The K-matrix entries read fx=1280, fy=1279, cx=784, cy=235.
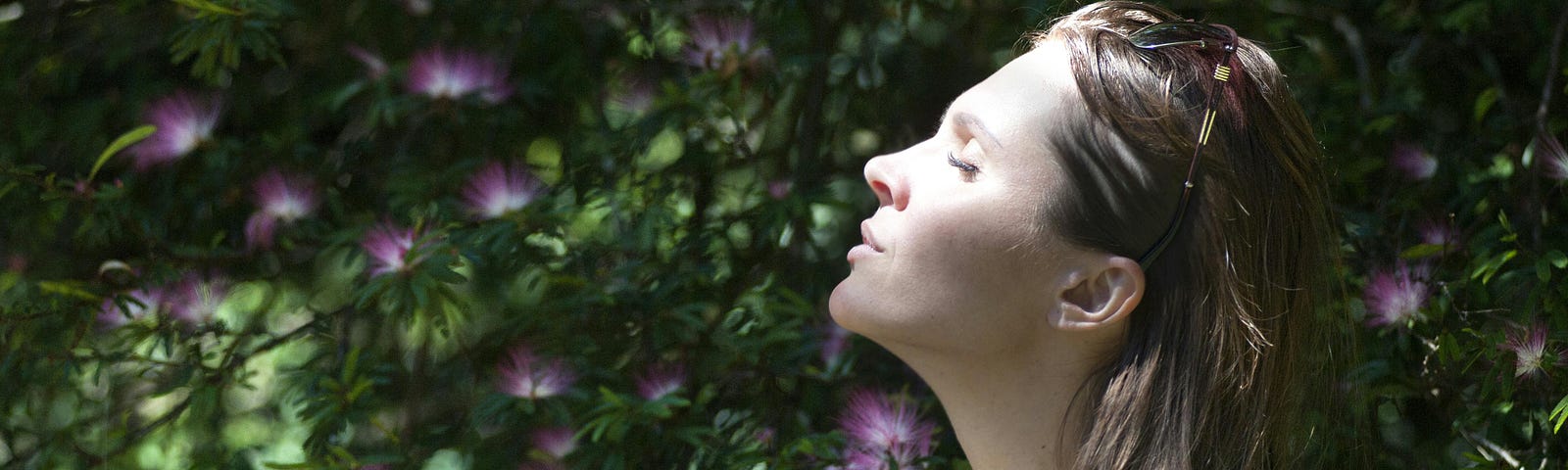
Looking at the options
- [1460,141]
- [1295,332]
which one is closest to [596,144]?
[1295,332]

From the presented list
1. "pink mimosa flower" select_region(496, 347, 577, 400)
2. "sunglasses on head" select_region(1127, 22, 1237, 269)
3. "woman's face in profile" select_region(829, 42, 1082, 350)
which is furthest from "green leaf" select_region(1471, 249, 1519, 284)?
"pink mimosa flower" select_region(496, 347, 577, 400)

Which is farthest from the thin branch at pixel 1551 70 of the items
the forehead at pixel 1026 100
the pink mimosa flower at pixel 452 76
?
the pink mimosa flower at pixel 452 76

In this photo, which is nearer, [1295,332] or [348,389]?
[1295,332]

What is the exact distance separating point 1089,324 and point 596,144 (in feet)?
2.96

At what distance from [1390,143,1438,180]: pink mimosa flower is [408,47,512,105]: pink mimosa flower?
3.96ft

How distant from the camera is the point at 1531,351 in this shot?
1311 mm

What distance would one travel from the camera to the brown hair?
1130mm

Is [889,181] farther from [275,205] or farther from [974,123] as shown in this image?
[275,205]

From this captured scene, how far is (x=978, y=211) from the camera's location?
3.67 feet

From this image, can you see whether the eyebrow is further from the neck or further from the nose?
the neck

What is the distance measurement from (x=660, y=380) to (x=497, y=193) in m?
0.32

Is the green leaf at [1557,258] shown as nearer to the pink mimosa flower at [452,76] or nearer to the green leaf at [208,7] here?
the pink mimosa flower at [452,76]

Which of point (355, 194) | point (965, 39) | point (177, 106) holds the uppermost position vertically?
point (965, 39)

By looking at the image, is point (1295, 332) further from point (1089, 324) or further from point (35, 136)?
point (35, 136)
